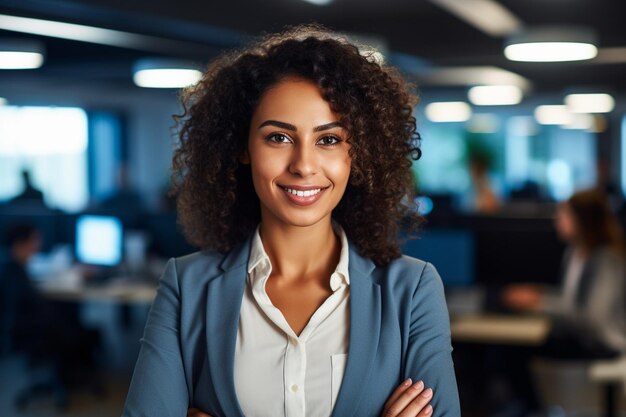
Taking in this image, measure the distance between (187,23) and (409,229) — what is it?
4.53 meters

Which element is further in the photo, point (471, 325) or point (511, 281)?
point (511, 281)

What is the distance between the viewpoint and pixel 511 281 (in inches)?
209

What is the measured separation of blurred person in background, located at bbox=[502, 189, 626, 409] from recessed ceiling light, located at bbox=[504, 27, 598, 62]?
36.8 inches

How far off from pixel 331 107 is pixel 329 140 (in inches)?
2.2

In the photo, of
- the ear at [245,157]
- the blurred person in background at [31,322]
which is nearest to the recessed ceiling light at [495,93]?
the blurred person in background at [31,322]

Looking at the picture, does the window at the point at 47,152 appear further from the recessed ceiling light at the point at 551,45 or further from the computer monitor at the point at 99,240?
the recessed ceiling light at the point at 551,45

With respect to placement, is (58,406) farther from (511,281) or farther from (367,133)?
(367,133)

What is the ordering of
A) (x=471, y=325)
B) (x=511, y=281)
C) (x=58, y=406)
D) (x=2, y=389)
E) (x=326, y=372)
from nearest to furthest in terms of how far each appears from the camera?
(x=326, y=372), (x=471, y=325), (x=511, y=281), (x=58, y=406), (x=2, y=389)

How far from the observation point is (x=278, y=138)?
147 cm

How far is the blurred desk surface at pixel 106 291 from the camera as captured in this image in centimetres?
586

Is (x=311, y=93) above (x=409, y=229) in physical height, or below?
above

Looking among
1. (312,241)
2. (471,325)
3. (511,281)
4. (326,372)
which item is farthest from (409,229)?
(511,281)

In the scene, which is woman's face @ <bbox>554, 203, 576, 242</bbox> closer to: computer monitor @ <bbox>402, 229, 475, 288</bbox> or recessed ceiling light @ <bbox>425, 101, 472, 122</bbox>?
computer monitor @ <bbox>402, 229, 475, 288</bbox>

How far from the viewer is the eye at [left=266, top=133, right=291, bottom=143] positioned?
4.81ft
